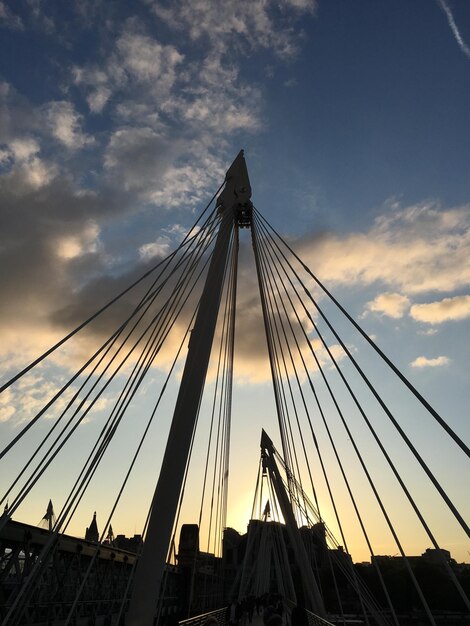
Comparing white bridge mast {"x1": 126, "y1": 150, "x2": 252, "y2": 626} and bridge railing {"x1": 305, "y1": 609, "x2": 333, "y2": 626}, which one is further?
bridge railing {"x1": 305, "y1": 609, "x2": 333, "y2": 626}

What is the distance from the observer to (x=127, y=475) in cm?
1057

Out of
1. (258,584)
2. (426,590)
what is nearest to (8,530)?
(258,584)

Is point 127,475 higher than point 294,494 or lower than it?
lower

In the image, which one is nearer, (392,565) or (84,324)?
(84,324)

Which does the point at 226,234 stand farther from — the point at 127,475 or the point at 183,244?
the point at 127,475

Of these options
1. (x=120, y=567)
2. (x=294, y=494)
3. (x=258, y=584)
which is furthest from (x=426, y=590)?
(x=294, y=494)

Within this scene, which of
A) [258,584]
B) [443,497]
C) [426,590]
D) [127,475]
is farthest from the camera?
[426,590]

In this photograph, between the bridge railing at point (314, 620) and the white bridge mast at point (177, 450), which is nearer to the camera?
the white bridge mast at point (177, 450)

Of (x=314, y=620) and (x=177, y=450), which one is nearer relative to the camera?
(x=177, y=450)

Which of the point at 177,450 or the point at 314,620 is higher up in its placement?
the point at 314,620

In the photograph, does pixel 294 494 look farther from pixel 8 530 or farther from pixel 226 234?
pixel 226 234

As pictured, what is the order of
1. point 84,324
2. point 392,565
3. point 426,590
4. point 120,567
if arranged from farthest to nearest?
point 392,565 → point 426,590 → point 120,567 → point 84,324

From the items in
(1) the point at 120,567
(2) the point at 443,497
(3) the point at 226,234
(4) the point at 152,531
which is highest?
(1) the point at 120,567

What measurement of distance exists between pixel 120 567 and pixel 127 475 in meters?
23.9
